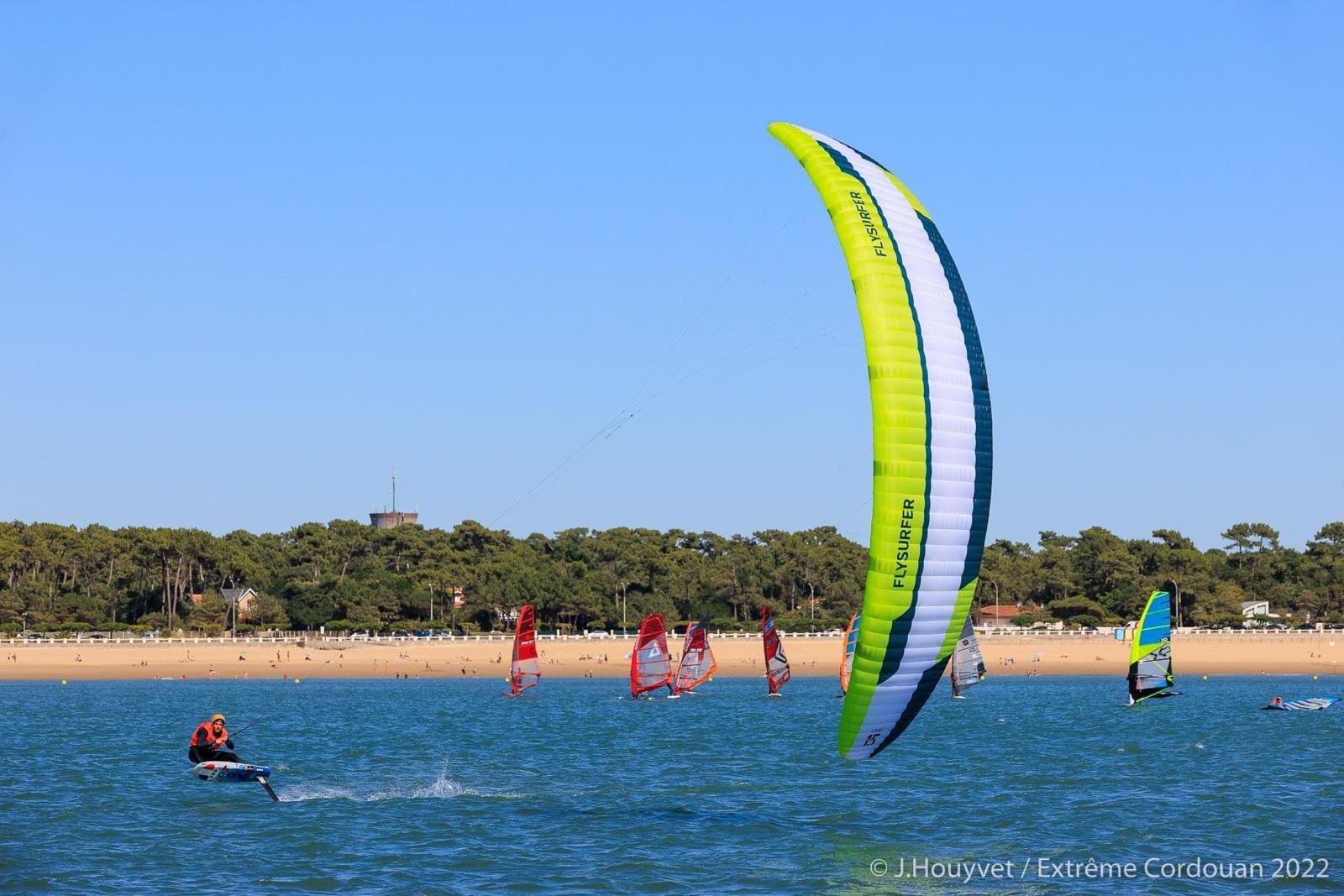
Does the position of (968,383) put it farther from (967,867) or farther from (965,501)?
(967,867)

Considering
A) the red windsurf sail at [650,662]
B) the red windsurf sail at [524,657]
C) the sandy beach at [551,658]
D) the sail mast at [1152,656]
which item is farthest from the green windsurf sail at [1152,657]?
the sandy beach at [551,658]

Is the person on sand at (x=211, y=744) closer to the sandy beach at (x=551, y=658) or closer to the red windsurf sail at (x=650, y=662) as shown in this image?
the red windsurf sail at (x=650, y=662)

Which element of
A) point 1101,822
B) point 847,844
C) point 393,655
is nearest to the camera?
point 847,844

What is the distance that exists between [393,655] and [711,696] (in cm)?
2981

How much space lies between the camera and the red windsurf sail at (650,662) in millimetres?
59219

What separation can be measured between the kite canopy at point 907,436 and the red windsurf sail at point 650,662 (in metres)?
41.9

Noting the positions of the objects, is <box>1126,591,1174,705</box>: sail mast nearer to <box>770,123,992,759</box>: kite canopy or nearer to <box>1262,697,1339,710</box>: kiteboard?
<box>1262,697,1339,710</box>: kiteboard

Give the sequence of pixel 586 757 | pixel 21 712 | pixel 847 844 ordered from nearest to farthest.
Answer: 1. pixel 847 844
2. pixel 586 757
3. pixel 21 712

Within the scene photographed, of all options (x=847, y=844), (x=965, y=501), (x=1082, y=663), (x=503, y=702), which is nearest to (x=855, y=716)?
(x=965, y=501)

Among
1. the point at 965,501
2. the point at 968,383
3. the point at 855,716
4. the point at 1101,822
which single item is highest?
the point at 968,383

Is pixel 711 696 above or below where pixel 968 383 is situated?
below

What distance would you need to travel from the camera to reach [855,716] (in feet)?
55.2

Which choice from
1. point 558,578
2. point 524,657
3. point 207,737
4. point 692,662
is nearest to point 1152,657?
point 692,662

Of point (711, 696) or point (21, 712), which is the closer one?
point (21, 712)
